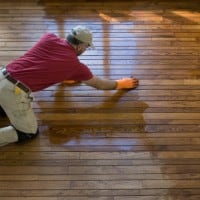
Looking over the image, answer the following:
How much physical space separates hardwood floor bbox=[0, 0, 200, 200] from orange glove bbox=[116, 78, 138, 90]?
40mm

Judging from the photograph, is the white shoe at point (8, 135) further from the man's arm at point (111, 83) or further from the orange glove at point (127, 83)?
the orange glove at point (127, 83)

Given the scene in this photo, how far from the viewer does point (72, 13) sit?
2768mm

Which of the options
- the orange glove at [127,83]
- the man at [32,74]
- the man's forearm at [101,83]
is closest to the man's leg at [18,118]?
the man at [32,74]

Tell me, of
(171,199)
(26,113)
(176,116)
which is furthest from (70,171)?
(176,116)

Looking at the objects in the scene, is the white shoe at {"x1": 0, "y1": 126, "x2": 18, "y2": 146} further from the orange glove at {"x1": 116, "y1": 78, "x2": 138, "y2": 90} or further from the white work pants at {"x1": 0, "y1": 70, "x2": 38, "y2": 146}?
the orange glove at {"x1": 116, "y1": 78, "x2": 138, "y2": 90}

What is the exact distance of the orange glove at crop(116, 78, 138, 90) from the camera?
2215 mm

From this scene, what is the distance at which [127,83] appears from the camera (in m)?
2.22

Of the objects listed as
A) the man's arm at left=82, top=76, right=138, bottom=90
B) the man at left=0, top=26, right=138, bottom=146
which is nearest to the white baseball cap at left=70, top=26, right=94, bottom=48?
the man at left=0, top=26, right=138, bottom=146

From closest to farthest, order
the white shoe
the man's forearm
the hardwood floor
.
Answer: the hardwood floor
the white shoe
the man's forearm

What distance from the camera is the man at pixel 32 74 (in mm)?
1863

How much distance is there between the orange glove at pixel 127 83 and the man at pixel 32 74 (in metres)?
0.28

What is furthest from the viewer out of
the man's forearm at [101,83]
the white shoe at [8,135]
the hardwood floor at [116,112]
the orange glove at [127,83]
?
the orange glove at [127,83]

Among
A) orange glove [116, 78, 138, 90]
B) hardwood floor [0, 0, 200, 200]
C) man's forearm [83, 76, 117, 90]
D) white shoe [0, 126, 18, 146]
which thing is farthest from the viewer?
orange glove [116, 78, 138, 90]

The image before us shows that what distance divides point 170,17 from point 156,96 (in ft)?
2.56
